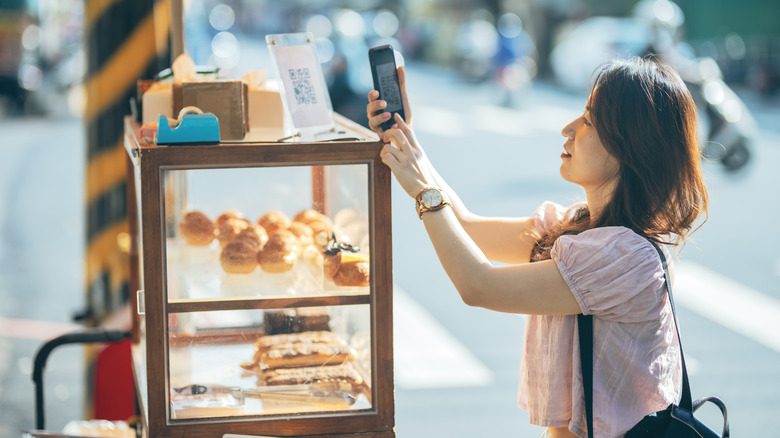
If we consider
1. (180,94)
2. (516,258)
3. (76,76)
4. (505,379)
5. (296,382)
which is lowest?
(505,379)

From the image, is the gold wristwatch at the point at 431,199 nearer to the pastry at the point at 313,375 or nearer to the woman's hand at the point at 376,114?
the woman's hand at the point at 376,114

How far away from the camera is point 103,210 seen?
4820 mm

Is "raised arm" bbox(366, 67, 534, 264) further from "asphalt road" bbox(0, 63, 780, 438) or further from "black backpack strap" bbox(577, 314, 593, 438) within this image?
"black backpack strap" bbox(577, 314, 593, 438)

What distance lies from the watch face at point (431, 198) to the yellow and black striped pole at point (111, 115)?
8.22ft

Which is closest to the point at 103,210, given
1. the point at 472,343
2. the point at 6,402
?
the point at 6,402

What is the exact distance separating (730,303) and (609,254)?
4958 millimetres

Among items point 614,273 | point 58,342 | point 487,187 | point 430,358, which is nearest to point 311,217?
point 614,273

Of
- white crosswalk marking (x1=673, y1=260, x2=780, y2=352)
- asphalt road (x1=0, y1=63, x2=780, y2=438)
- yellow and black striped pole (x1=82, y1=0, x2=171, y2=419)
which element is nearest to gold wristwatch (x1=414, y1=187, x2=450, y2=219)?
asphalt road (x1=0, y1=63, x2=780, y2=438)

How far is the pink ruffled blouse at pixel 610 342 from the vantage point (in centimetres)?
191

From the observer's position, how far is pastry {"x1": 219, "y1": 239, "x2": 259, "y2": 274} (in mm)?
2213

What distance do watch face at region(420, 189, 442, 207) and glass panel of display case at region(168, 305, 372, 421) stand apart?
0.30 meters

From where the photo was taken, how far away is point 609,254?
190 cm

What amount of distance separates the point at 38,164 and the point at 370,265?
38.3 feet

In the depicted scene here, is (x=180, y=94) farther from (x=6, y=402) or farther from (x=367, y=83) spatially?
(x=367, y=83)
